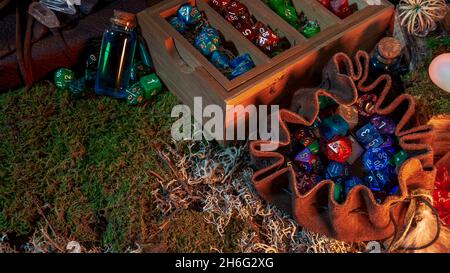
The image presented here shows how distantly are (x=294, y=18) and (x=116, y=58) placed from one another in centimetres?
47

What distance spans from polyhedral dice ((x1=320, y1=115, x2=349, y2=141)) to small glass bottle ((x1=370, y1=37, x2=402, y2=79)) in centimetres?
13

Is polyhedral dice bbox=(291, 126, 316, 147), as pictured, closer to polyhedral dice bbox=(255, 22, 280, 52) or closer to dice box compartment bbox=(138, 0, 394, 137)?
dice box compartment bbox=(138, 0, 394, 137)

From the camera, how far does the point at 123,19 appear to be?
117 centimetres

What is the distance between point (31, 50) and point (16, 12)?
0.11 m

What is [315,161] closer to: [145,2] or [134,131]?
[134,131]

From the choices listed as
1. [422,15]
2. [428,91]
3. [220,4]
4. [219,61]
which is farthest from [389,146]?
[220,4]

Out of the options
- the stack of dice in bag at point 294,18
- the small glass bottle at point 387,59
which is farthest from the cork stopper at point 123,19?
the small glass bottle at point 387,59

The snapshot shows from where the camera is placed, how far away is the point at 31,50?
1223 mm

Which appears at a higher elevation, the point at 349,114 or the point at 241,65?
the point at 241,65

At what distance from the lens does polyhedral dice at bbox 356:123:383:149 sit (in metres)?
1.09

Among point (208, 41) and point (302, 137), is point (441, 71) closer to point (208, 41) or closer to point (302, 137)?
point (302, 137)

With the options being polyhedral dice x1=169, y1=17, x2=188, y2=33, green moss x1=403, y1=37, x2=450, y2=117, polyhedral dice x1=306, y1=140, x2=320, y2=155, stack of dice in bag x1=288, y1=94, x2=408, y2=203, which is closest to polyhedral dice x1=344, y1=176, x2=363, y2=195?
stack of dice in bag x1=288, y1=94, x2=408, y2=203

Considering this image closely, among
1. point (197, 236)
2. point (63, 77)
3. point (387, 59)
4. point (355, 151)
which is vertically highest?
point (387, 59)

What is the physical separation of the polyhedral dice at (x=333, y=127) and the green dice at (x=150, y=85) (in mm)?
451
